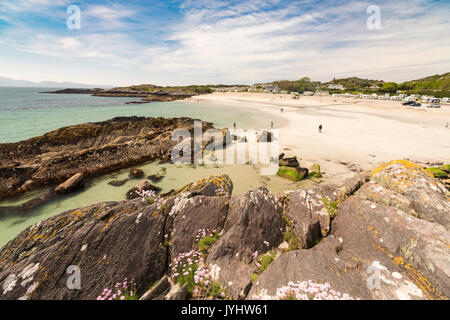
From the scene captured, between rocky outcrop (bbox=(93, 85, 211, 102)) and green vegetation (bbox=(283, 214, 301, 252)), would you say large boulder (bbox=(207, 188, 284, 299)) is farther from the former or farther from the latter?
rocky outcrop (bbox=(93, 85, 211, 102))

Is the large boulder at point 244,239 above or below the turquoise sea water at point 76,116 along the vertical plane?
below

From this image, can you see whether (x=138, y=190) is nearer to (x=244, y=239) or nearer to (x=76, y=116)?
(x=244, y=239)

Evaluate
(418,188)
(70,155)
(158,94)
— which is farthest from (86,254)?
(158,94)

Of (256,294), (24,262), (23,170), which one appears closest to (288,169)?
(256,294)

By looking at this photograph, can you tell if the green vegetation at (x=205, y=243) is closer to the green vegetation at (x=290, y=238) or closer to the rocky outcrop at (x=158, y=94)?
the green vegetation at (x=290, y=238)

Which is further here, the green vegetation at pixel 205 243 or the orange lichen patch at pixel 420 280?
the green vegetation at pixel 205 243

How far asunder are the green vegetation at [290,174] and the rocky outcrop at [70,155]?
45.3 feet

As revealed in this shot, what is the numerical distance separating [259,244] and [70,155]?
21984mm

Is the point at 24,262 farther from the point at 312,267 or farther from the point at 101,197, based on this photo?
the point at 101,197

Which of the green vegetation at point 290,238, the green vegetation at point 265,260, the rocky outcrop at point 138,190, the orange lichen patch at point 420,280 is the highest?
the orange lichen patch at point 420,280

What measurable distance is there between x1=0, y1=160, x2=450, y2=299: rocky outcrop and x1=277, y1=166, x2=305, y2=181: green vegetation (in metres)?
8.64

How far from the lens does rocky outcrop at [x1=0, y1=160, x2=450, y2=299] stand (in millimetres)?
4582

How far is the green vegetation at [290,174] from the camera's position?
1671 cm

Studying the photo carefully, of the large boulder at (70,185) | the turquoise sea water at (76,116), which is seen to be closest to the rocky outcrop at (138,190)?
the large boulder at (70,185)
